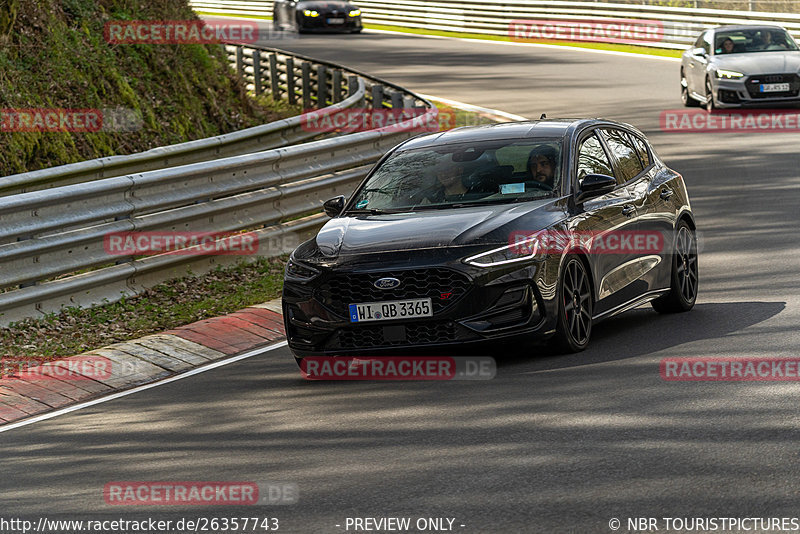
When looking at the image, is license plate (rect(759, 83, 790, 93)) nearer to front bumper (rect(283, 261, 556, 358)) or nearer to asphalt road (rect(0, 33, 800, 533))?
asphalt road (rect(0, 33, 800, 533))

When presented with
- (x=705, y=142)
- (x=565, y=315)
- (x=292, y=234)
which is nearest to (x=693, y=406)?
(x=565, y=315)

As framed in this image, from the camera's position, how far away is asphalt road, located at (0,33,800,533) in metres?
6.01

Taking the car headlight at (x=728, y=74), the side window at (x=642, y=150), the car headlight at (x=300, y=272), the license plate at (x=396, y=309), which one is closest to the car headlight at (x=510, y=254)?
the license plate at (x=396, y=309)

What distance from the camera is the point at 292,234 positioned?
13820mm

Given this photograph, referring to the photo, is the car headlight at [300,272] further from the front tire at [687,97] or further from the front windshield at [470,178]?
the front tire at [687,97]

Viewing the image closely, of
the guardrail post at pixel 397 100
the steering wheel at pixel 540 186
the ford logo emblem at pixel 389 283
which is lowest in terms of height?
the guardrail post at pixel 397 100

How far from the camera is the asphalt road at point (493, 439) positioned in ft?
19.7

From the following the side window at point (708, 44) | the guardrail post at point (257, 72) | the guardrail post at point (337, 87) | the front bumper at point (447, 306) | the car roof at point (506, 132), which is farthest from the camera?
the guardrail post at point (257, 72)

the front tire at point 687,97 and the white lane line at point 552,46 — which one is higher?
the front tire at point 687,97

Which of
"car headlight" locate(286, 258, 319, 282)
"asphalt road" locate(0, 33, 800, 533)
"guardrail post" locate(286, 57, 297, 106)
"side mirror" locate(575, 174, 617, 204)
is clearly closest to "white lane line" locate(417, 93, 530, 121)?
"guardrail post" locate(286, 57, 297, 106)

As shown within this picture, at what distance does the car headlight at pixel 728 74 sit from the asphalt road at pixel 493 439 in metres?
12.5

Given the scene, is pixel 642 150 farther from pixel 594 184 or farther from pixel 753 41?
pixel 753 41

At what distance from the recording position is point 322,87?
27188 mm

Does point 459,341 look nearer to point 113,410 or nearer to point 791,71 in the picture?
point 113,410
